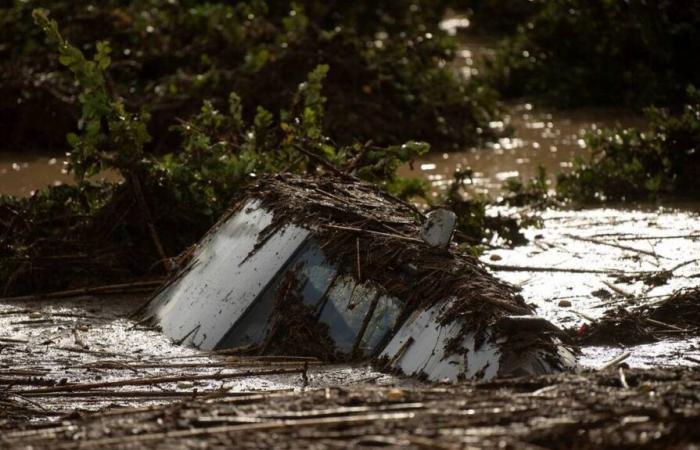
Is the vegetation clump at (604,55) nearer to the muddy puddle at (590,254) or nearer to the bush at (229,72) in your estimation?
the bush at (229,72)

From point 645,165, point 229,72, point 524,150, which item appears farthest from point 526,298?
point 229,72

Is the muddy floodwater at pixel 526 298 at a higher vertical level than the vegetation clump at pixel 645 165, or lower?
lower


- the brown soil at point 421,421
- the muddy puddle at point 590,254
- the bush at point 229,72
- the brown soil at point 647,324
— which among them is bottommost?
the brown soil at point 421,421

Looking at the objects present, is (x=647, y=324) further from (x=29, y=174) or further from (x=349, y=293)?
(x=29, y=174)

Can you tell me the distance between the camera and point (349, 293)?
5750 millimetres

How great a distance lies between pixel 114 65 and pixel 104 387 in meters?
8.68

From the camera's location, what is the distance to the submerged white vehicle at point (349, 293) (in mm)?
5055

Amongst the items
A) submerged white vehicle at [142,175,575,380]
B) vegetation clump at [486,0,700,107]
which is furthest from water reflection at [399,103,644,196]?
submerged white vehicle at [142,175,575,380]

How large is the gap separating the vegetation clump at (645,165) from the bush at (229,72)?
2425 millimetres

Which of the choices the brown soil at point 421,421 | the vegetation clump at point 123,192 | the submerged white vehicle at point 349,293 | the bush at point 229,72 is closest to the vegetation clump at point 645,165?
the vegetation clump at point 123,192

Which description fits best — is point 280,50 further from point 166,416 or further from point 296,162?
point 166,416

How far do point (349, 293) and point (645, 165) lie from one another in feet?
18.0

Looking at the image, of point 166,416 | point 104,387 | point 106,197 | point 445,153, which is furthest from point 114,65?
point 166,416

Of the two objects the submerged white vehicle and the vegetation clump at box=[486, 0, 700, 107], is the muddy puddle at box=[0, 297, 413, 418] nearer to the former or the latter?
the submerged white vehicle
